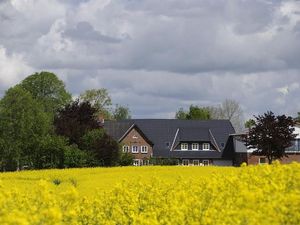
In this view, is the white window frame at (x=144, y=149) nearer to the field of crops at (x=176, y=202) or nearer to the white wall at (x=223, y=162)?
the white wall at (x=223, y=162)

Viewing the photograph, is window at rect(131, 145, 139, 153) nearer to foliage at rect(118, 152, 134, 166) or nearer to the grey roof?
the grey roof

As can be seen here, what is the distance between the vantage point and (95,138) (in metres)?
56.9

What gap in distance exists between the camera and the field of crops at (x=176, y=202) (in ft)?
26.8

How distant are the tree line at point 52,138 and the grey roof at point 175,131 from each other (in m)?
23.2

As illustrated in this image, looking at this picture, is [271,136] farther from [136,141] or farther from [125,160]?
[136,141]

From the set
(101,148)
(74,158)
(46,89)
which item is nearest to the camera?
(74,158)

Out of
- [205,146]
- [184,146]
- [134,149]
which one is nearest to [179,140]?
[184,146]

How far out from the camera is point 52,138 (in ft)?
179

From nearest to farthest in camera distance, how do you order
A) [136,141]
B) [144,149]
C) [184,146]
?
[136,141] < [144,149] < [184,146]

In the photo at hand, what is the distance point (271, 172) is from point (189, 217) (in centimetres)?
177

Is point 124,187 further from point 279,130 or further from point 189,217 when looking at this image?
point 279,130

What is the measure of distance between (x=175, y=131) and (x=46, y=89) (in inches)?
766

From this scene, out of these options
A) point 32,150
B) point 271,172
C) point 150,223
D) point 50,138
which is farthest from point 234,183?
point 32,150

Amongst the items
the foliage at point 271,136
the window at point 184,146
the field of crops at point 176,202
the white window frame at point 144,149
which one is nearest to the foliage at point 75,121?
the foliage at point 271,136
